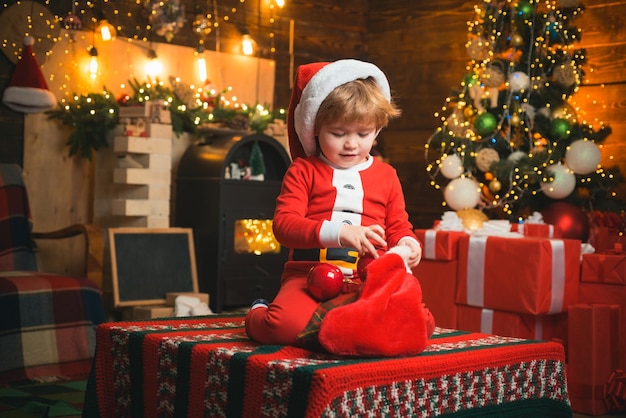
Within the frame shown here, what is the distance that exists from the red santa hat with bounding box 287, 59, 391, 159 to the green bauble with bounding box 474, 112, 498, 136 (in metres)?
2.39

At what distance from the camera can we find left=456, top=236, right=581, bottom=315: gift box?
333 cm

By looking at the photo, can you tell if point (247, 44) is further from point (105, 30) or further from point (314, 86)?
point (314, 86)

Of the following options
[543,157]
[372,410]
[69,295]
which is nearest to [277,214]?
[372,410]

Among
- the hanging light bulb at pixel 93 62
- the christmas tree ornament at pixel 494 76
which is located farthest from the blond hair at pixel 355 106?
the hanging light bulb at pixel 93 62

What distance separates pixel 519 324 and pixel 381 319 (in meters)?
1.83

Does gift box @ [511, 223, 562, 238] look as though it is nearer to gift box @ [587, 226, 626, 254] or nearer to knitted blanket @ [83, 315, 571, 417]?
gift box @ [587, 226, 626, 254]

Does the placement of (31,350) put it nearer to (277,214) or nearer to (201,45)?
(277,214)

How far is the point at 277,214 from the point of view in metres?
2.06

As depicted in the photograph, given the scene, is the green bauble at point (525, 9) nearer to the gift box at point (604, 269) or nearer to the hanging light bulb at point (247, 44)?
the gift box at point (604, 269)

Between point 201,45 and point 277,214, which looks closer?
point 277,214

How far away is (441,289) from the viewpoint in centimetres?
380

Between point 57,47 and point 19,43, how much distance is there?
0.24m

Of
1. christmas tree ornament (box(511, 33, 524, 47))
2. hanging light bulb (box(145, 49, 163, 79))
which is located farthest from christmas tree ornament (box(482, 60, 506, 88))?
hanging light bulb (box(145, 49, 163, 79))

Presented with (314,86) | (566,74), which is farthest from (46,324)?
(566,74)
